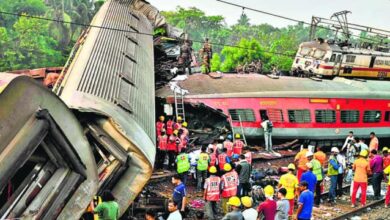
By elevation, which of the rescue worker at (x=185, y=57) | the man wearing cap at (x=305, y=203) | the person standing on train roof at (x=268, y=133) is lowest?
the person standing on train roof at (x=268, y=133)

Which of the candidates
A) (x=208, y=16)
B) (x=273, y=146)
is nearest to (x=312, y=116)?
(x=273, y=146)

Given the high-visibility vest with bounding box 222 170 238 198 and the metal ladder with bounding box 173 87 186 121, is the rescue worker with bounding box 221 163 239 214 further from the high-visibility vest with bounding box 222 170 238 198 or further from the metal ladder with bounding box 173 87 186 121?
the metal ladder with bounding box 173 87 186 121

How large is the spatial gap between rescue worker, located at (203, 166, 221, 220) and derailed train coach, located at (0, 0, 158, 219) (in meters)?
1.61

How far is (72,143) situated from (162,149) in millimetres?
8196

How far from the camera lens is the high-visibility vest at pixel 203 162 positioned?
10852 mm

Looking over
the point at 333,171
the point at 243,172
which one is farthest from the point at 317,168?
the point at 243,172

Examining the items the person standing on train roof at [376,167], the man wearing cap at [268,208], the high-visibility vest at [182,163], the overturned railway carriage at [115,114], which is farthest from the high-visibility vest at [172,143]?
the man wearing cap at [268,208]

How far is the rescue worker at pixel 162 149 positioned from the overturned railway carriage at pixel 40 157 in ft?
25.2

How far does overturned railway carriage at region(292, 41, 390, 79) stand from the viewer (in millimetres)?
21250

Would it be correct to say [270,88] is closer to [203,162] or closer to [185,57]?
[185,57]

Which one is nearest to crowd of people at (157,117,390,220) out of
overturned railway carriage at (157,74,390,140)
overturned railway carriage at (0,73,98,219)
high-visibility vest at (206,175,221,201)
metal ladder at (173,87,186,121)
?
high-visibility vest at (206,175,221,201)

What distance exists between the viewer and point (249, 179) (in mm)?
10477

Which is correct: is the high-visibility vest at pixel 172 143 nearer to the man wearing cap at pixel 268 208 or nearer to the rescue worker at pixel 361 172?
the rescue worker at pixel 361 172

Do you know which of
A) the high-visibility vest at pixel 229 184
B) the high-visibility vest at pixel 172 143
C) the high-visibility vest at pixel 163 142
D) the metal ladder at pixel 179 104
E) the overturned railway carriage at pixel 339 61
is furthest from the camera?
the overturned railway carriage at pixel 339 61
